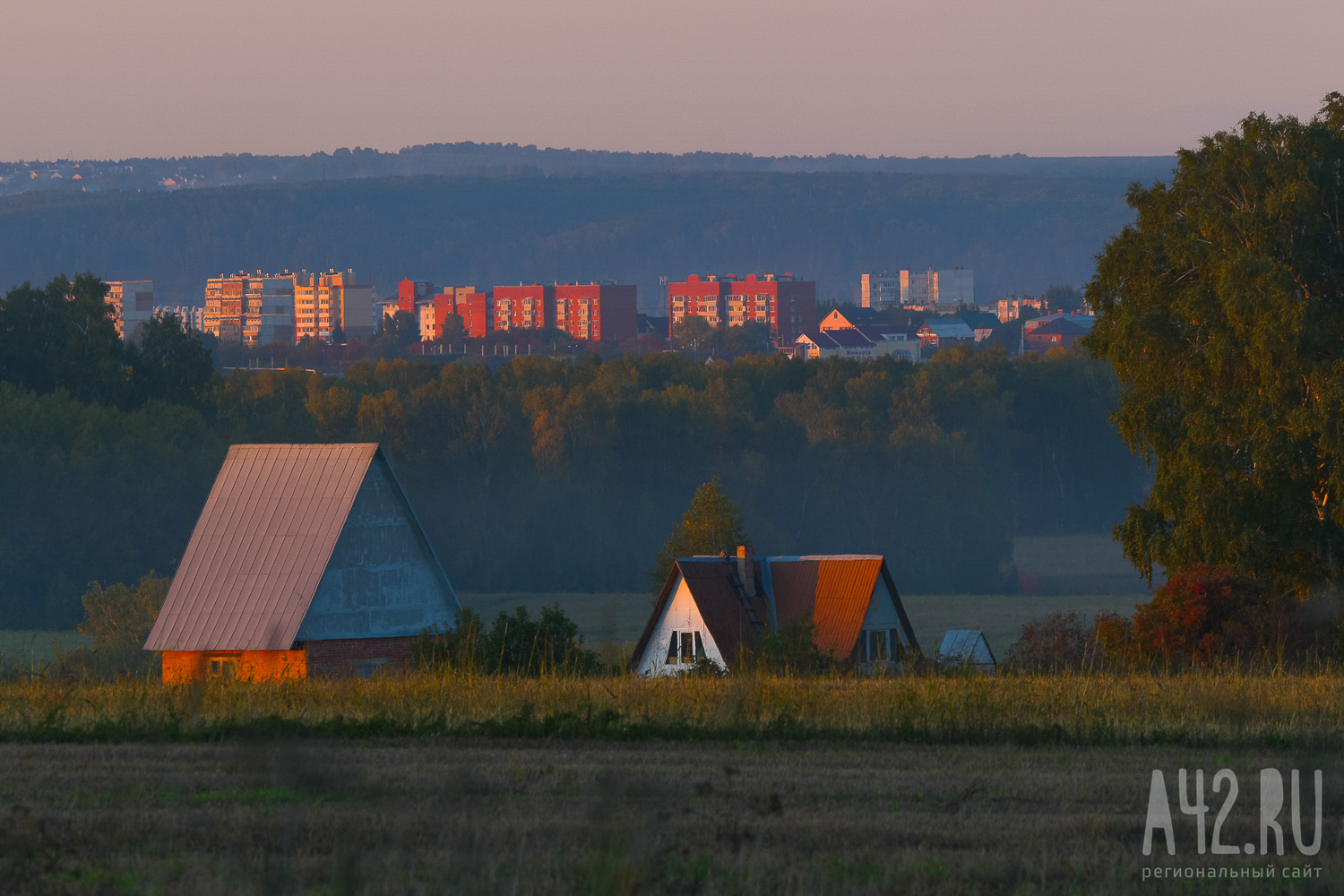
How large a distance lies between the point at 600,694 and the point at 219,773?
496cm

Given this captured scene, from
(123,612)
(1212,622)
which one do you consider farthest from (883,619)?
(123,612)

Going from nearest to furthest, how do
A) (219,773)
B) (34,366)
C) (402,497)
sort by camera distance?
1. (219,773)
2. (402,497)
3. (34,366)

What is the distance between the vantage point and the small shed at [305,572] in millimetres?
34594

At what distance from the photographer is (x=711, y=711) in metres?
14.4

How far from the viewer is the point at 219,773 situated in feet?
36.4

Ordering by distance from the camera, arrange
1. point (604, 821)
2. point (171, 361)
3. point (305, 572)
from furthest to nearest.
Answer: point (171, 361)
point (305, 572)
point (604, 821)

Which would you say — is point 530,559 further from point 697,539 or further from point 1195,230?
point 1195,230

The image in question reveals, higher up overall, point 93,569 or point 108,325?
point 108,325

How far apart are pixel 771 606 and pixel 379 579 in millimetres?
17186

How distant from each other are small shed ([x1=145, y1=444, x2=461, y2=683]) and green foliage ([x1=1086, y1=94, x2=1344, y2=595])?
15275mm

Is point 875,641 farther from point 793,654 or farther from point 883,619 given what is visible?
point 793,654

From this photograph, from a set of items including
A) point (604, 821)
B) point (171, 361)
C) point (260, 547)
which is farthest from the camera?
point (171, 361)

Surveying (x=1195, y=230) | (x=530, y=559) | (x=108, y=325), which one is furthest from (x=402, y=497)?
(x=530, y=559)

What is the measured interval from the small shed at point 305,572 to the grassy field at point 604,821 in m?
22.3
